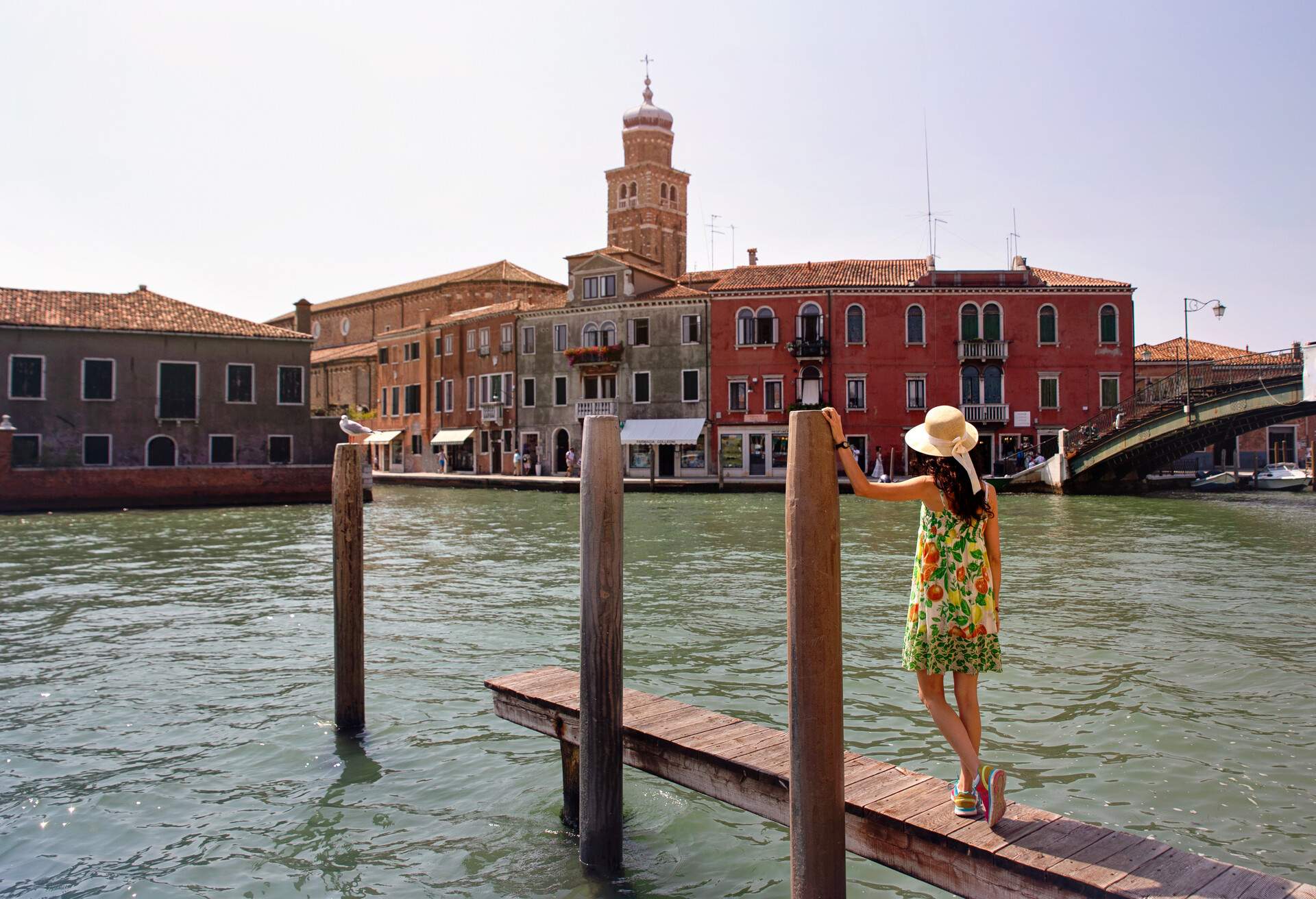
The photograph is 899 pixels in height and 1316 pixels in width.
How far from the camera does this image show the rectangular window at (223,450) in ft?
97.4

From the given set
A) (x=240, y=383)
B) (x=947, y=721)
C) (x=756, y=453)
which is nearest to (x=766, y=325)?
(x=756, y=453)

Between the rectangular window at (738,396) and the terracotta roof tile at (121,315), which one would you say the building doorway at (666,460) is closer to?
the rectangular window at (738,396)

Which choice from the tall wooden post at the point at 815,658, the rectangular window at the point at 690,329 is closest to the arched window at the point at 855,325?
the rectangular window at the point at 690,329

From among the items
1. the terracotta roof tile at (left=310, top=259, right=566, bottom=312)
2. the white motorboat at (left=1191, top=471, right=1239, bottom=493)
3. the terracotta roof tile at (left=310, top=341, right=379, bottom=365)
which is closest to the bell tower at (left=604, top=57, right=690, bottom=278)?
the terracotta roof tile at (left=310, top=259, right=566, bottom=312)

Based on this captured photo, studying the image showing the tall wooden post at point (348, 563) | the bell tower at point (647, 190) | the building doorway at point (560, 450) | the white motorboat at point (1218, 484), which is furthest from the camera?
the bell tower at point (647, 190)

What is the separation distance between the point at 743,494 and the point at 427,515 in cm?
1024

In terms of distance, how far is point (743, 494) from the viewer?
98.9 feet

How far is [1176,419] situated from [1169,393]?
164cm

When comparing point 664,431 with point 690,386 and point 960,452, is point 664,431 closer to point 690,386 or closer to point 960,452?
point 690,386

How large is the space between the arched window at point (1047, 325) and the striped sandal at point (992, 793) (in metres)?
32.7

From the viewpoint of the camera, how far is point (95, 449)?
92.7ft

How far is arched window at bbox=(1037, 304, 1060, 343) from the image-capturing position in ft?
109

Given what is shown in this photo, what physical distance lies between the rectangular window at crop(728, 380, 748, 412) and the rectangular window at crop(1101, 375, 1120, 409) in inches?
466

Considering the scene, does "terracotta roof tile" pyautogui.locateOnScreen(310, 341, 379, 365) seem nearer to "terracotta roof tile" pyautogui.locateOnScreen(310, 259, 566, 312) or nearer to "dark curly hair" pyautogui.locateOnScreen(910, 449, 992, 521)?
"terracotta roof tile" pyautogui.locateOnScreen(310, 259, 566, 312)
